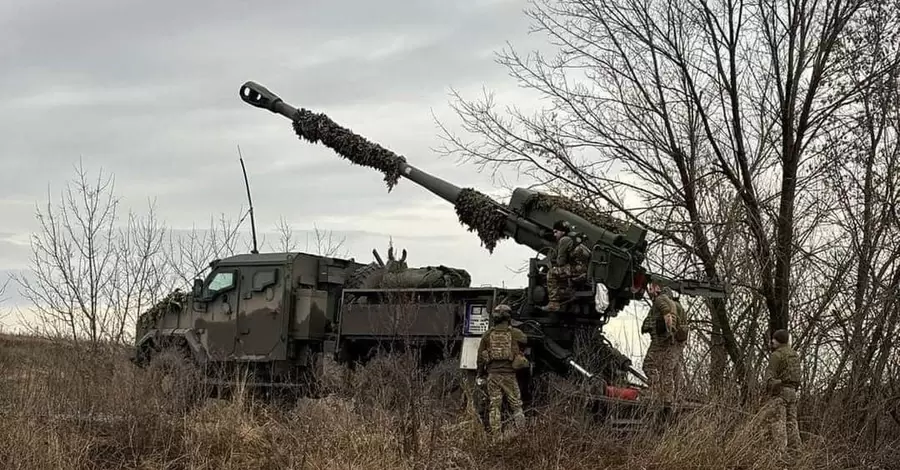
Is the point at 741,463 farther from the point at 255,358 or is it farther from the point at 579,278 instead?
the point at 255,358

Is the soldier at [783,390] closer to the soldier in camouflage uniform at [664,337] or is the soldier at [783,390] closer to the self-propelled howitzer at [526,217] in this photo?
the soldier in camouflage uniform at [664,337]

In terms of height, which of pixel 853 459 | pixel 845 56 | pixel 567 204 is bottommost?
pixel 853 459

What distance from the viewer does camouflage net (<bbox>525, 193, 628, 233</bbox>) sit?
11.6 meters

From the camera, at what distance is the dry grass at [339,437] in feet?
26.2

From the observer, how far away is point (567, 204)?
11727 millimetres

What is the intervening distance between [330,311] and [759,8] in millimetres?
6548

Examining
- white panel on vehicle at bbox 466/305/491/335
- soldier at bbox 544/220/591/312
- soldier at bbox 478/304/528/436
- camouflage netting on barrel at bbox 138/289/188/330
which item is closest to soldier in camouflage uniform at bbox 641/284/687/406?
soldier at bbox 544/220/591/312

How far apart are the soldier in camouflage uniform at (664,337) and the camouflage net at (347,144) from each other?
4.16 metres

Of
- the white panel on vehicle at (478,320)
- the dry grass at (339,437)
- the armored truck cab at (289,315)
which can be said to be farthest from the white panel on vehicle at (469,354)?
the dry grass at (339,437)

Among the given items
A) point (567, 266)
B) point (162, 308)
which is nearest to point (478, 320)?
point (567, 266)

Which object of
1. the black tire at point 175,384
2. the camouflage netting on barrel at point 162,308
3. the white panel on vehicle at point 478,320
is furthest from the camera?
the camouflage netting on barrel at point 162,308

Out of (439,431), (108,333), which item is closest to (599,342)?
(439,431)

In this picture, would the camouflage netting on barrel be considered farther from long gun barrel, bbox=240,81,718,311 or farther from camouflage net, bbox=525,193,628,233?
camouflage net, bbox=525,193,628,233

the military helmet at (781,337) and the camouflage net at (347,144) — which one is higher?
the camouflage net at (347,144)
